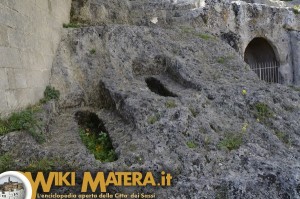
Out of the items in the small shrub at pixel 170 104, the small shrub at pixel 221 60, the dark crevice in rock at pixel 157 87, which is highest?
the small shrub at pixel 221 60

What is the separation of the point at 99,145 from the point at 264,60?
13.1 m

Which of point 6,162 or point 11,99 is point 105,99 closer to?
point 11,99

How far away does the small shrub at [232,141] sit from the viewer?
20.4 ft

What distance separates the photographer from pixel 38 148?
17.8ft

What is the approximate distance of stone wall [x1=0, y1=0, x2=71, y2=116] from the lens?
18.6 feet

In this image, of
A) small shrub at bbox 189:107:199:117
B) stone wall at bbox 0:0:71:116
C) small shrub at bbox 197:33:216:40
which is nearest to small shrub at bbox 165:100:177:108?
small shrub at bbox 189:107:199:117

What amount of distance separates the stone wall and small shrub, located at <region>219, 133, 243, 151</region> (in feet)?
13.5

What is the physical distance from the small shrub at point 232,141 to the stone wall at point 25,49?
4114 mm

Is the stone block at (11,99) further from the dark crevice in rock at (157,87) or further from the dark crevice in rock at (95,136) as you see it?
the dark crevice in rock at (157,87)

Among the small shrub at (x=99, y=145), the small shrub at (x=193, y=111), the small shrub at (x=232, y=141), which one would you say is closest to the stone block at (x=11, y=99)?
the small shrub at (x=99, y=145)

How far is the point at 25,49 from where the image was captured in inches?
261

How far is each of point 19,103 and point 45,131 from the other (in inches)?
29.3

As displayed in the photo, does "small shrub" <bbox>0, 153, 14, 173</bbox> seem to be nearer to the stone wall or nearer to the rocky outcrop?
the stone wall

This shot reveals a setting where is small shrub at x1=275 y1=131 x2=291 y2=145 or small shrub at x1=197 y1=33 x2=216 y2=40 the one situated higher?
small shrub at x1=197 y1=33 x2=216 y2=40
